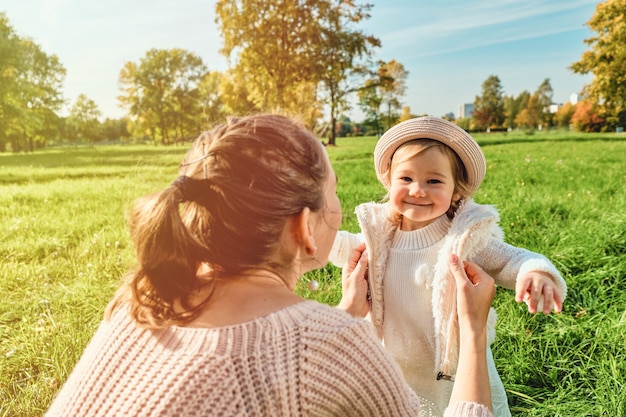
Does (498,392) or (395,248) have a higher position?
(395,248)

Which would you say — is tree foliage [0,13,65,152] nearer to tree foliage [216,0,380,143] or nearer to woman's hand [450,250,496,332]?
tree foliage [216,0,380,143]

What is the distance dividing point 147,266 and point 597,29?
128 ft

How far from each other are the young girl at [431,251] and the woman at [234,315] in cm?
82

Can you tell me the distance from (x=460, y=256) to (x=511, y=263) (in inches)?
8.9

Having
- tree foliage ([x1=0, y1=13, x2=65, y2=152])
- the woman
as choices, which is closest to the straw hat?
the woman

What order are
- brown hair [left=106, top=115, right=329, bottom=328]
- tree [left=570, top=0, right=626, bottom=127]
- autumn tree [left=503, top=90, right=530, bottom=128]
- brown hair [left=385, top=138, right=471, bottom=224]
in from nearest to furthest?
brown hair [left=106, top=115, right=329, bottom=328] → brown hair [left=385, top=138, right=471, bottom=224] → tree [left=570, top=0, right=626, bottom=127] → autumn tree [left=503, top=90, right=530, bottom=128]

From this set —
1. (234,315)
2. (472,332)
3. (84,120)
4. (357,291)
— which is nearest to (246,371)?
(234,315)

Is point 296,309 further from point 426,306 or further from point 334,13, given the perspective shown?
point 334,13

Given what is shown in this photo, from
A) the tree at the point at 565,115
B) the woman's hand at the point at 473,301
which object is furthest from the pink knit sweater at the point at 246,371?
the tree at the point at 565,115

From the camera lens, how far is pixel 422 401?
2184 millimetres

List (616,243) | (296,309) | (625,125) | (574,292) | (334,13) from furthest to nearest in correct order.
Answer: (625,125), (334,13), (616,243), (574,292), (296,309)

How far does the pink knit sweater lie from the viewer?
A: 3.34 feet

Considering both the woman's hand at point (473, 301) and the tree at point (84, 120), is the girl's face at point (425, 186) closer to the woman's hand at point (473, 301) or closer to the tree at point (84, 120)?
the woman's hand at point (473, 301)

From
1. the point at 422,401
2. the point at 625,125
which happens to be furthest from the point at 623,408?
the point at 625,125
